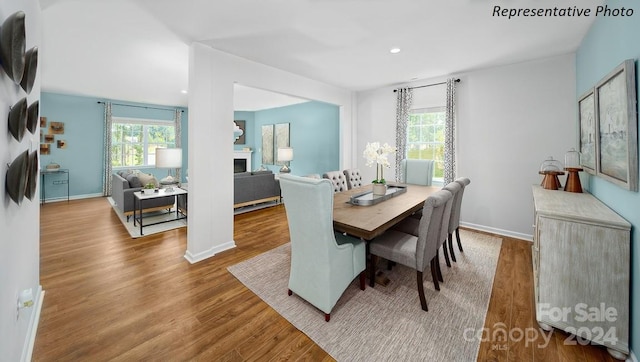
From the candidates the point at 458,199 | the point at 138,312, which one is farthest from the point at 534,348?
the point at 138,312

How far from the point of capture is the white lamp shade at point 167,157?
374 cm

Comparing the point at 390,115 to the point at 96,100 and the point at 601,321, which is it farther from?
the point at 96,100

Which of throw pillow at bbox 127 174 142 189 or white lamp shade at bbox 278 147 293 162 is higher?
white lamp shade at bbox 278 147 293 162

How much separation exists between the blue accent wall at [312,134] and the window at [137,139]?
3.08 meters

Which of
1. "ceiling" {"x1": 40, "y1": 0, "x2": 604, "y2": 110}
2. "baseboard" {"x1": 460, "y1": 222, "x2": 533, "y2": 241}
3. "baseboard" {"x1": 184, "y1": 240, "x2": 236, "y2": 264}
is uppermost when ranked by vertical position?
"ceiling" {"x1": 40, "y1": 0, "x2": 604, "y2": 110}

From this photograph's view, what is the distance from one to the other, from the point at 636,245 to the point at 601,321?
0.54m

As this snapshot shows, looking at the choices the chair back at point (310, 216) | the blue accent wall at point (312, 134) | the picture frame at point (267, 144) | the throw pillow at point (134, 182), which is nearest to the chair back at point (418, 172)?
the blue accent wall at point (312, 134)

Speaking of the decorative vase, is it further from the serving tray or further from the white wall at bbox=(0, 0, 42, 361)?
the white wall at bbox=(0, 0, 42, 361)

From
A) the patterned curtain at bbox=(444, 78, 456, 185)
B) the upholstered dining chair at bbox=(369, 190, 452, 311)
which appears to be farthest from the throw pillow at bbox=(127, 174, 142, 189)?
the patterned curtain at bbox=(444, 78, 456, 185)

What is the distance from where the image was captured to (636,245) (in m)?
1.46

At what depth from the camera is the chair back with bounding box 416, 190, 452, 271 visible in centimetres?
187

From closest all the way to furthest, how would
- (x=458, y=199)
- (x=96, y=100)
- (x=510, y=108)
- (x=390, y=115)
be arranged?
(x=458, y=199) < (x=510, y=108) < (x=390, y=115) < (x=96, y=100)

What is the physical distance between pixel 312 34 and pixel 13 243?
281cm

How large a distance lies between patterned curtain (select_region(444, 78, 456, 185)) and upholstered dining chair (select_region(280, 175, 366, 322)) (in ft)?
8.97
